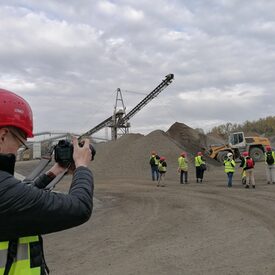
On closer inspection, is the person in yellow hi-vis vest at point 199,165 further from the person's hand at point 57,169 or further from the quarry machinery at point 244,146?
the person's hand at point 57,169

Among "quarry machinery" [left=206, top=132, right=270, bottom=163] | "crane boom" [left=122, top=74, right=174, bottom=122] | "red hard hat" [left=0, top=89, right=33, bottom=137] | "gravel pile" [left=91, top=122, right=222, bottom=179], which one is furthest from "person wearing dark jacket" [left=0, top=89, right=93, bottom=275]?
"crane boom" [left=122, top=74, right=174, bottom=122]

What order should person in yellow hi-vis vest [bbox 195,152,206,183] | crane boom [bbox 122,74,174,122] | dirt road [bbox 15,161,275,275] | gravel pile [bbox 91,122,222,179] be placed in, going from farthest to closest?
crane boom [bbox 122,74,174,122] < gravel pile [bbox 91,122,222,179] < person in yellow hi-vis vest [bbox 195,152,206,183] < dirt road [bbox 15,161,275,275]

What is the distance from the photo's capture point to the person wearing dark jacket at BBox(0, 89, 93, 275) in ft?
5.64

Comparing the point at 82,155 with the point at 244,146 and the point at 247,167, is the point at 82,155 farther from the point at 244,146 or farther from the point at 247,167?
the point at 244,146

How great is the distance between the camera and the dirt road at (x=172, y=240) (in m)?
6.26

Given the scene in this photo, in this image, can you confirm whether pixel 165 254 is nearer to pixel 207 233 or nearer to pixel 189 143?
pixel 207 233

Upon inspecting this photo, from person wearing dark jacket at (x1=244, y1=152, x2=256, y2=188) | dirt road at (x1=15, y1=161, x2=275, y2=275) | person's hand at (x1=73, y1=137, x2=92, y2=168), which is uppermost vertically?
person's hand at (x1=73, y1=137, x2=92, y2=168)

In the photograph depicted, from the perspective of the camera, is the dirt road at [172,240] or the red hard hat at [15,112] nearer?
the red hard hat at [15,112]

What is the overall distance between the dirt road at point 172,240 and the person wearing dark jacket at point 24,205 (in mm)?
4419

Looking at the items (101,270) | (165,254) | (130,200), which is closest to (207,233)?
(165,254)

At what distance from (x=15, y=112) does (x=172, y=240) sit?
6715 mm

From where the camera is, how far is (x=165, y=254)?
6.97 meters

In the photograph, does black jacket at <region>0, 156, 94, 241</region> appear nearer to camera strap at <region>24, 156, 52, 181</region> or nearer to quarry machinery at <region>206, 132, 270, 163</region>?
camera strap at <region>24, 156, 52, 181</region>

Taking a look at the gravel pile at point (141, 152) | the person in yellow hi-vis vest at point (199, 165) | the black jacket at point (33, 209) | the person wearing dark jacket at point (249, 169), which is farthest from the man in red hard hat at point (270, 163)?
the black jacket at point (33, 209)
